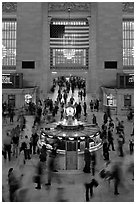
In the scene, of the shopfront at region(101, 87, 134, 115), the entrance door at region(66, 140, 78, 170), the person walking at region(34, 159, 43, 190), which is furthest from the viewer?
the shopfront at region(101, 87, 134, 115)

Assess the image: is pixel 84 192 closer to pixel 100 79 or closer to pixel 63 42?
pixel 100 79

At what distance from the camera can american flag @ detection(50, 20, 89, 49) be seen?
104ft

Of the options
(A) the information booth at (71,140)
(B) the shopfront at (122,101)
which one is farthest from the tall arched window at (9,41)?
(A) the information booth at (71,140)

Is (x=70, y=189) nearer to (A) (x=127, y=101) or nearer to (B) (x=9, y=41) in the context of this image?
(A) (x=127, y=101)

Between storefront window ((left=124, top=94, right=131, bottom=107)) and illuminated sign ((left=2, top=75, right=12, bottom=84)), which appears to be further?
illuminated sign ((left=2, top=75, right=12, bottom=84))

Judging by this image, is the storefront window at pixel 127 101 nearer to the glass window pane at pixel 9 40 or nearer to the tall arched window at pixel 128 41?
the tall arched window at pixel 128 41

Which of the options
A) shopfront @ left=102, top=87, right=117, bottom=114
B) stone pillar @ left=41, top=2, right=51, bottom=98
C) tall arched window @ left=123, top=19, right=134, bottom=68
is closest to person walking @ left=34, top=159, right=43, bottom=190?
shopfront @ left=102, top=87, right=117, bottom=114

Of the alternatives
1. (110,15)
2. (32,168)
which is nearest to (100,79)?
(110,15)

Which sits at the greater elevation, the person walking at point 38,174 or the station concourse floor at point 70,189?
the person walking at point 38,174

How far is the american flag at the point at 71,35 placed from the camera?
31.7m

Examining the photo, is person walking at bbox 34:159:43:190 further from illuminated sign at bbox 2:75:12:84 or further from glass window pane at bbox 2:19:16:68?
glass window pane at bbox 2:19:16:68

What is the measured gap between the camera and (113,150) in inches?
438

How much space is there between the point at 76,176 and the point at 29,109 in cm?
1235

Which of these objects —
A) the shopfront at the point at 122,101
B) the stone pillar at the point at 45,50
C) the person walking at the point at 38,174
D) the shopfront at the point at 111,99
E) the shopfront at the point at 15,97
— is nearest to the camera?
the person walking at the point at 38,174
